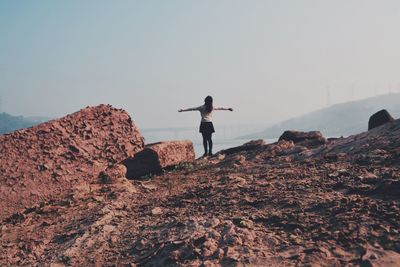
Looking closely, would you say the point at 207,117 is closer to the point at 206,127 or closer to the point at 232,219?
the point at 206,127

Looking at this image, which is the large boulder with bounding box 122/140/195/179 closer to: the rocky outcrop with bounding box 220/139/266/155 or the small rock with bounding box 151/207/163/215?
the rocky outcrop with bounding box 220/139/266/155

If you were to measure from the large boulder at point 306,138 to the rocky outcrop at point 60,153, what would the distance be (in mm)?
5306

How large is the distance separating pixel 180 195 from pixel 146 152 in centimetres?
323

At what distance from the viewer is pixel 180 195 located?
7.13 meters

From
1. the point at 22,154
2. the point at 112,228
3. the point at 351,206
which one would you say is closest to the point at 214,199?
the point at 112,228

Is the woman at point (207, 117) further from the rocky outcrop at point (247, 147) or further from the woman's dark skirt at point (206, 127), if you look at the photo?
the rocky outcrop at point (247, 147)

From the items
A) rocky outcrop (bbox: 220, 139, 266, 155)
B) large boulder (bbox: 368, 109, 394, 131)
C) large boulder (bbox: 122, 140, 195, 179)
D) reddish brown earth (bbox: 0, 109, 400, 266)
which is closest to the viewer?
reddish brown earth (bbox: 0, 109, 400, 266)

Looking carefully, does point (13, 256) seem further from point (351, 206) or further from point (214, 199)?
point (351, 206)

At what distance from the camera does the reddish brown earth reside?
4.24 meters

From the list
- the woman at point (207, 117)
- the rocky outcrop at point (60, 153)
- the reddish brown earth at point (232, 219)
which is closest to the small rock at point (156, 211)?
the reddish brown earth at point (232, 219)

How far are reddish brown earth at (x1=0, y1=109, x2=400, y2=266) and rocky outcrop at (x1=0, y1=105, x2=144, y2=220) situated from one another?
276 millimetres

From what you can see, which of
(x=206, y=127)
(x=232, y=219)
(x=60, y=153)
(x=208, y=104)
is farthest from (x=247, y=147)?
(x=232, y=219)

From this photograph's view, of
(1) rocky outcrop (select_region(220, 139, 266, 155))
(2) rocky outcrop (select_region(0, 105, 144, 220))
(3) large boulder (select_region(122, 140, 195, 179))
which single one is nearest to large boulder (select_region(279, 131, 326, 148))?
(1) rocky outcrop (select_region(220, 139, 266, 155))

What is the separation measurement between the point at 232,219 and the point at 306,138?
338 inches
